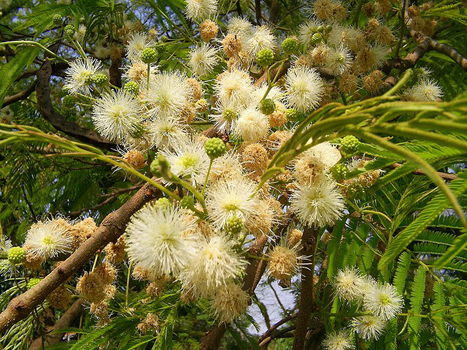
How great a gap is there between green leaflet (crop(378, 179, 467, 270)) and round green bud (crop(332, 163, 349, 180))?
29cm

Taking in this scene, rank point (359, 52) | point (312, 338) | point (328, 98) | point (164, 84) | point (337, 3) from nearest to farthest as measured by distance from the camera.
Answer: point (164, 84), point (328, 98), point (359, 52), point (337, 3), point (312, 338)

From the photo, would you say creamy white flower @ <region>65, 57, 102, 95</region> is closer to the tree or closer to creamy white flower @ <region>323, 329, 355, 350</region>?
the tree

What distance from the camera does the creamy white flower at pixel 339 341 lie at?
2012 mm

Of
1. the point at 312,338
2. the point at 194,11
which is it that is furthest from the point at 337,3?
the point at 312,338

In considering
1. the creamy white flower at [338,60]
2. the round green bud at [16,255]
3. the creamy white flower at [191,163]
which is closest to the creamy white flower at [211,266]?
the creamy white flower at [191,163]

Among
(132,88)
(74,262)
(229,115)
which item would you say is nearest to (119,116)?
(132,88)

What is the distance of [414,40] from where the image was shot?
240cm

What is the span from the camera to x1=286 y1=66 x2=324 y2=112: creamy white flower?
5.67 feet

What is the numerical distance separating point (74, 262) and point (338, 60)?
153 cm

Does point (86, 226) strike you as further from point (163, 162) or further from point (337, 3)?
point (337, 3)

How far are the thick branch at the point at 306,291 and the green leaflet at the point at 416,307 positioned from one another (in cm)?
42

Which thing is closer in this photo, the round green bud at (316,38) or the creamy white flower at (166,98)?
the creamy white flower at (166,98)

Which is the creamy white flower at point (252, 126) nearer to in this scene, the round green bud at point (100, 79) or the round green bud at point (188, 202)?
the round green bud at point (188, 202)

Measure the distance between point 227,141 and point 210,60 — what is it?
0.60 metres
